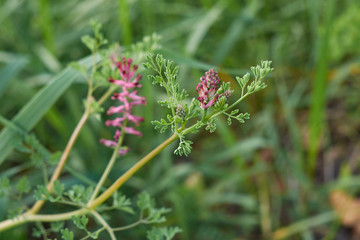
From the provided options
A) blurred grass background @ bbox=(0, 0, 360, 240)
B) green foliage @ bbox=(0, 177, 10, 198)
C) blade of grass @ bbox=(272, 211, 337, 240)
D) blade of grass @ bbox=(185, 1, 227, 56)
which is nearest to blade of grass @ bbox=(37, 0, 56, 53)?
blurred grass background @ bbox=(0, 0, 360, 240)

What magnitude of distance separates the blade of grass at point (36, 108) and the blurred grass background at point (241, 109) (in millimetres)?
506

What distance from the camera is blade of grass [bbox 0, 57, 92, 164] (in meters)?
0.94

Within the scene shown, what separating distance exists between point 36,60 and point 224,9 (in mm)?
1036

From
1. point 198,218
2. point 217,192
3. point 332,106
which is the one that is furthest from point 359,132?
point 198,218

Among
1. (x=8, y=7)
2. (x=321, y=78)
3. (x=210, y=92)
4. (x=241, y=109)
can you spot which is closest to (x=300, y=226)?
(x=321, y=78)

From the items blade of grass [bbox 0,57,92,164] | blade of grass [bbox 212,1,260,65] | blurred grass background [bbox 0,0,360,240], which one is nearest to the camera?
blade of grass [bbox 0,57,92,164]

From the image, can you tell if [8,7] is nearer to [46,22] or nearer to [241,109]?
[46,22]

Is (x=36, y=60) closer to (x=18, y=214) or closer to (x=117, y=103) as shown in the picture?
(x=117, y=103)

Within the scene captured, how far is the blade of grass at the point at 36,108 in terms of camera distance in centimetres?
94

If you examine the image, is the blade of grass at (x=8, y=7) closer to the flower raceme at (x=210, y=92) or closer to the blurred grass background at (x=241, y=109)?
the blurred grass background at (x=241, y=109)

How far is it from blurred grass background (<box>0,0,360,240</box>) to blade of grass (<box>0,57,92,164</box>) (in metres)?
0.51

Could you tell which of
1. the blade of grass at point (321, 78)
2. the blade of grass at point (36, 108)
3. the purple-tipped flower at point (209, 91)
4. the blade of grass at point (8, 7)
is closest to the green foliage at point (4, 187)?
the blade of grass at point (36, 108)

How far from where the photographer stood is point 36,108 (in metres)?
1.00

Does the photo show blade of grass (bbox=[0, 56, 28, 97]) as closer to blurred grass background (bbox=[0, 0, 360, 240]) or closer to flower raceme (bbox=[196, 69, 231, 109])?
blurred grass background (bbox=[0, 0, 360, 240])
